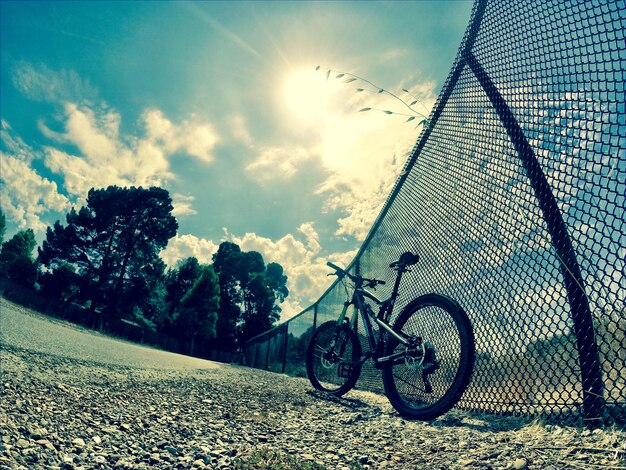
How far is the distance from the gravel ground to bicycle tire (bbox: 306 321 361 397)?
2.92 feet

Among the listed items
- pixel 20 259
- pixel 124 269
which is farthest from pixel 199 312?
pixel 20 259

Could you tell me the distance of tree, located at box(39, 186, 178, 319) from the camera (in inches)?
1369

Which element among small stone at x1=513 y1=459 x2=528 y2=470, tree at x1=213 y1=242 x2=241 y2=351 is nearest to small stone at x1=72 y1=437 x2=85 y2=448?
small stone at x1=513 y1=459 x2=528 y2=470

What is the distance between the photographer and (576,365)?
6.97 feet

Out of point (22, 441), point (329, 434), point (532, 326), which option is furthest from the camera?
point (329, 434)

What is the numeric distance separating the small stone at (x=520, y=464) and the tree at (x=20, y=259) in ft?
139

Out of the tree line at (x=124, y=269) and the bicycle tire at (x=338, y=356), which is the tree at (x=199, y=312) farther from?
the bicycle tire at (x=338, y=356)

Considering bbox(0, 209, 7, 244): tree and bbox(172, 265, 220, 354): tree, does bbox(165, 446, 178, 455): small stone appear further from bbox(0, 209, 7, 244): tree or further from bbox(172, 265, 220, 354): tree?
bbox(0, 209, 7, 244): tree

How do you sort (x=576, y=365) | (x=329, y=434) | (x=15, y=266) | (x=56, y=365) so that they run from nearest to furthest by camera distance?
(x=576, y=365) < (x=329, y=434) < (x=56, y=365) < (x=15, y=266)

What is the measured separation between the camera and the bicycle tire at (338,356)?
4297mm

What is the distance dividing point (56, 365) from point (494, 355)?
4.23 meters

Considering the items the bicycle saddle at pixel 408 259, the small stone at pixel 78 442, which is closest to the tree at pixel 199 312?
the bicycle saddle at pixel 408 259

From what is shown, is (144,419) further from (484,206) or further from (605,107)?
(605,107)

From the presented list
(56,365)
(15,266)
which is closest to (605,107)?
(56,365)
